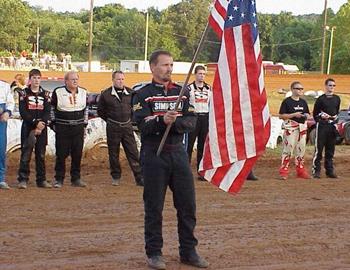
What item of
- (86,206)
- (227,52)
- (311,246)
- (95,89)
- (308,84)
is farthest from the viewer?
(308,84)

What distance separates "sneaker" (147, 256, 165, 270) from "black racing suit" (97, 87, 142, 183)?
17.2 ft

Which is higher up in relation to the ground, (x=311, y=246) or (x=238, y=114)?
(x=238, y=114)

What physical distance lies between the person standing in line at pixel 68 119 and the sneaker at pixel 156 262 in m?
4.94

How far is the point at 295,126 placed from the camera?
13.2 meters

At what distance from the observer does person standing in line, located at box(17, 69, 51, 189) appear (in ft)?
36.5

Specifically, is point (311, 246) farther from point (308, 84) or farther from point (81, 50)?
point (81, 50)

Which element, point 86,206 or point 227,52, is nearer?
point 227,52

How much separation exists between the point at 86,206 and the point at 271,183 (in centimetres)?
401

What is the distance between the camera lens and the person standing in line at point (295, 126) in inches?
516

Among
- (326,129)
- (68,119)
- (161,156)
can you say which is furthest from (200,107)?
(161,156)

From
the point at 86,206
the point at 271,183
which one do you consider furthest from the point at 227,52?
the point at 271,183

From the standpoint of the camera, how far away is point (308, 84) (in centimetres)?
4112

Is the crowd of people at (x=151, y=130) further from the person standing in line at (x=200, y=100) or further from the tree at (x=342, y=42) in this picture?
the tree at (x=342, y=42)

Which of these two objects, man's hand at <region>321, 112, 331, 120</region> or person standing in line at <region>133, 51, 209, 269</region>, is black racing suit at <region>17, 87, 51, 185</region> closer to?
person standing in line at <region>133, 51, 209, 269</region>
